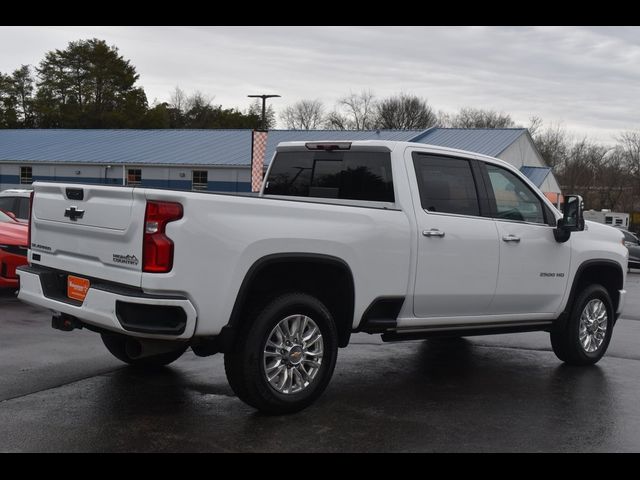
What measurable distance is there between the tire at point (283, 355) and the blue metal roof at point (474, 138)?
36.2 metres

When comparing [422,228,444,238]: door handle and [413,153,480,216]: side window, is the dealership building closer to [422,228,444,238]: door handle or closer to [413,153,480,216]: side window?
[413,153,480,216]: side window

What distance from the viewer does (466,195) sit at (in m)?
6.89

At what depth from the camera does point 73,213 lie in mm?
5645

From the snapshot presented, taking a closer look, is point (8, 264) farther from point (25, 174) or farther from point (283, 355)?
point (25, 174)

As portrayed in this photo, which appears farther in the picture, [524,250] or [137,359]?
[524,250]

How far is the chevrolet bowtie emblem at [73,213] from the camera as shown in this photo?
5586 mm

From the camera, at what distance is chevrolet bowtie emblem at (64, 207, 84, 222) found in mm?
5586

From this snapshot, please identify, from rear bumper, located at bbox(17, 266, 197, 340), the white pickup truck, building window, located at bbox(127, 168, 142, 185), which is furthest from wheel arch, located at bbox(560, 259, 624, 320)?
building window, located at bbox(127, 168, 142, 185)

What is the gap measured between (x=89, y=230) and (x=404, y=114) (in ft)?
290

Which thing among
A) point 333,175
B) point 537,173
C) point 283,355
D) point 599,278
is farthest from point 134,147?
point 283,355

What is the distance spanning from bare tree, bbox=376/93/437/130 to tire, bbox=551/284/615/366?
274ft
